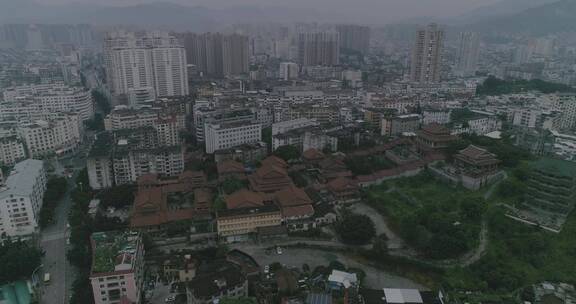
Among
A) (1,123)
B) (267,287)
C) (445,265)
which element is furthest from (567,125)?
(1,123)

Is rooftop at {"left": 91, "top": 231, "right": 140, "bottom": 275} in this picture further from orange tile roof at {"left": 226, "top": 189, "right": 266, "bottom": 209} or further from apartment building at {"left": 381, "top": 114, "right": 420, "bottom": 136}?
apartment building at {"left": 381, "top": 114, "right": 420, "bottom": 136}

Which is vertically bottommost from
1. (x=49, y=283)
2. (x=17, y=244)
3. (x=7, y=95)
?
(x=49, y=283)

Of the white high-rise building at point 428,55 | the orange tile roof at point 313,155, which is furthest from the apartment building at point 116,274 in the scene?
the white high-rise building at point 428,55

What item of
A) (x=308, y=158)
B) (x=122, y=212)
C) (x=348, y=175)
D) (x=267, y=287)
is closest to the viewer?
(x=267, y=287)

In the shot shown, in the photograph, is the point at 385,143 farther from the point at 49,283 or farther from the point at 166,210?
the point at 49,283

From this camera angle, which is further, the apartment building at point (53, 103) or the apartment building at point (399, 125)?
the apartment building at point (53, 103)

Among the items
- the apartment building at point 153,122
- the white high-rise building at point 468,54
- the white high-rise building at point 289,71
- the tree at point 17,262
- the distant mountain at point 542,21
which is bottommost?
the tree at point 17,262

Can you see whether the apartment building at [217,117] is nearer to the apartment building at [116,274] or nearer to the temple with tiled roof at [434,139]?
the temple with tiled roof at [434,139]
